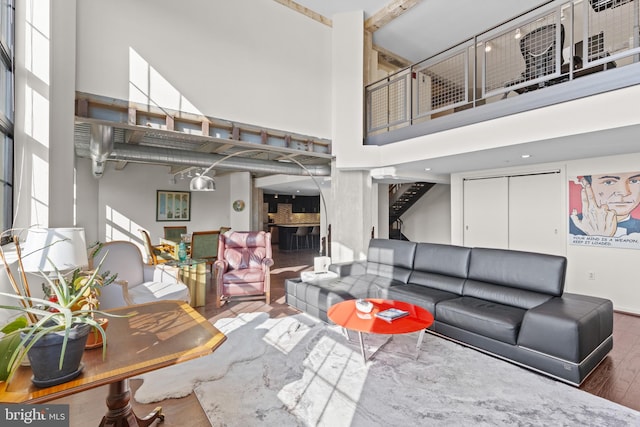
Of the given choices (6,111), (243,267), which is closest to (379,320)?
(243,267)

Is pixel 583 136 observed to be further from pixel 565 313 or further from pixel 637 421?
pixel 637 421

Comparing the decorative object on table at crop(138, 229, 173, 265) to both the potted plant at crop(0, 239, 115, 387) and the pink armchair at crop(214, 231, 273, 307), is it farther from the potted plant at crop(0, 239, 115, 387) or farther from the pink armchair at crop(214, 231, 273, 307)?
the potted plant at crop(0, 239, 115, 387)

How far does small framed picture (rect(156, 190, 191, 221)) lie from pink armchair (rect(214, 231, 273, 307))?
15.9 feet

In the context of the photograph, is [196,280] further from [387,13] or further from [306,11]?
[387,13]

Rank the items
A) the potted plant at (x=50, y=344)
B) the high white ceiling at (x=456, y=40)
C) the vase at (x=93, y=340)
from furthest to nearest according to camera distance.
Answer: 1. the high white ceiling at (x=456, y=40)
2. the vase at (x=93, y=340)
3. the potted plant at (x=50, y=344)

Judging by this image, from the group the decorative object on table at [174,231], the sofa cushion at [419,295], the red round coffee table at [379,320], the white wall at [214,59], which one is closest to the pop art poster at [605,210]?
the sofa cushion at [419,295]

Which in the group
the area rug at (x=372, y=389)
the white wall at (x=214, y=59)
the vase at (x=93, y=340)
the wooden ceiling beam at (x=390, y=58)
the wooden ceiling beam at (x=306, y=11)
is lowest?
the area rug at (x=372, y=389)

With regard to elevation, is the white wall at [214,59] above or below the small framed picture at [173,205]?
above

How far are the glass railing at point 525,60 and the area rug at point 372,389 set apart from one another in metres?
2.97

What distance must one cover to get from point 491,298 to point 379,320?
148 centimetres

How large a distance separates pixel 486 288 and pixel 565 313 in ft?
3.05

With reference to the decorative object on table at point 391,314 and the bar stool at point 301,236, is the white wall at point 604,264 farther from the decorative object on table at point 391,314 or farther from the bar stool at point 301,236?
the bar stool at point 301,236

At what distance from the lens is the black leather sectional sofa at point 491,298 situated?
2.54 meters

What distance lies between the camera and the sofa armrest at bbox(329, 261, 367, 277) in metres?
4.78
